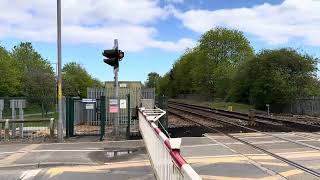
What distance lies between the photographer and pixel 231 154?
51.7ft

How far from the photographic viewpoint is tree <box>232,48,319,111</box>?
5684cm

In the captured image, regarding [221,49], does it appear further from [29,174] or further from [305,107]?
[29,174]

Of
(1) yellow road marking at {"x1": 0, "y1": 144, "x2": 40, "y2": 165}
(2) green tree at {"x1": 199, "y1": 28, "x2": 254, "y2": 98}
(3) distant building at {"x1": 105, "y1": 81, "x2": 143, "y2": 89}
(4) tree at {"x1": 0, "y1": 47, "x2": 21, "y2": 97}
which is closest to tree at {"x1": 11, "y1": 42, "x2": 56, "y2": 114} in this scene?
(4) tree at {"x1": 0, "y1": 47, "x2": 21, "y2": 97}

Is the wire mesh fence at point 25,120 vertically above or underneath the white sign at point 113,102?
underneath

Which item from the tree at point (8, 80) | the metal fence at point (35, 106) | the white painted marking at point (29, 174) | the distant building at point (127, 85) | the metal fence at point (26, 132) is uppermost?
the tree at point (8, 80)

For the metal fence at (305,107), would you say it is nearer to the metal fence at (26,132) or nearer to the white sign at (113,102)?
the white sign at (113,102)

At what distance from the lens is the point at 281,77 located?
57.4m

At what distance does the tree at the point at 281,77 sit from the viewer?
56.8 metres

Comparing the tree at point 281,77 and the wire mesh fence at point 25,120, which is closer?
the wire mesh fence at point 25,120

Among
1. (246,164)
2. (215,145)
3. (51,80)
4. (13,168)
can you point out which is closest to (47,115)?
(215,145)

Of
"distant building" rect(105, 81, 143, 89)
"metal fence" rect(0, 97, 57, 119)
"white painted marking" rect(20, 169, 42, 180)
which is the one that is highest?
"distant building" rect(105, 81, 143, 89)

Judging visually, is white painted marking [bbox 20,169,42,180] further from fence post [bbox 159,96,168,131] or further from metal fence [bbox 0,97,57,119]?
fence post [bbox 159,96,168,131]

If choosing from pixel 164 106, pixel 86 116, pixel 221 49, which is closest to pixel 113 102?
pixel 164 106

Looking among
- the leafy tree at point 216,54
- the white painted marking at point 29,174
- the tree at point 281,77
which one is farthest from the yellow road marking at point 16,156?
the leafy tree at point 216,54
